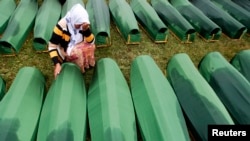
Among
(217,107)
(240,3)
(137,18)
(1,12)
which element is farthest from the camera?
(240,3)

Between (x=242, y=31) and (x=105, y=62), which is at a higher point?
(x=105, y=62)

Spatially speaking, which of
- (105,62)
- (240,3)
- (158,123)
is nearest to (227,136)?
(158,123)

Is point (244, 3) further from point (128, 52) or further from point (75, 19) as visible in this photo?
point (75, 19)

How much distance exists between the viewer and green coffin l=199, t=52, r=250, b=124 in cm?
472

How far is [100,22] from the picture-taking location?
6.81m

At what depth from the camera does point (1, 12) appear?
721 centimetres

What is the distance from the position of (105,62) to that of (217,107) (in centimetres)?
222

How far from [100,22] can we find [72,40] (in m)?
1.82

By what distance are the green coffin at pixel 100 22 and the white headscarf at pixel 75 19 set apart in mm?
1482

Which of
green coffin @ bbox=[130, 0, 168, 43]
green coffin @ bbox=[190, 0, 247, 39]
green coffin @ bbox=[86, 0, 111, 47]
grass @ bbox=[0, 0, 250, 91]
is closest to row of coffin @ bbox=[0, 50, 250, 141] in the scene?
grass @ bbox=[0, 0, 250, 91]

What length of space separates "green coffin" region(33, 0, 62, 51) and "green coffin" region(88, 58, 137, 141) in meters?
1.84

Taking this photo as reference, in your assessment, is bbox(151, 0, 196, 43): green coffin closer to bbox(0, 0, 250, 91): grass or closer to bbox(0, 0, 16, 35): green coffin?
bbox(0, 0, 250, 91): grass

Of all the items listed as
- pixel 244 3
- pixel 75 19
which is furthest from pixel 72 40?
pixel 244 3

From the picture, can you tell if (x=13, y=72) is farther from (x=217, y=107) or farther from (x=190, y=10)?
(x=190, y=10)
